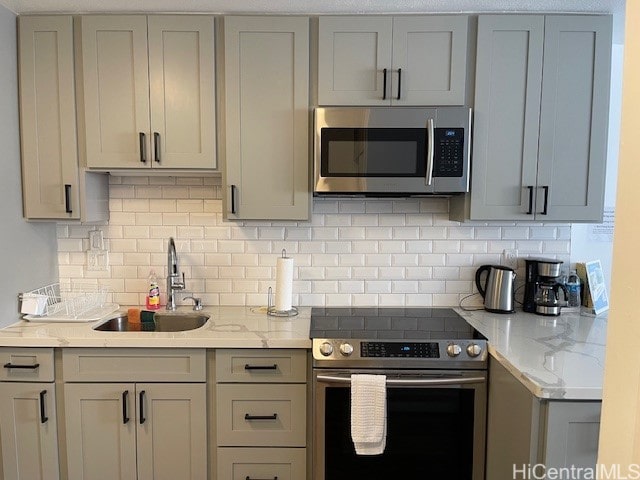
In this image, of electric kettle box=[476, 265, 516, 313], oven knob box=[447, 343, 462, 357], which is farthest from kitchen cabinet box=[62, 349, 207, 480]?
electric kettle box=[476, 265, 516, 313]

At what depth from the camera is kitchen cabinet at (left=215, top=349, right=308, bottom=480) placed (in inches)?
75.8

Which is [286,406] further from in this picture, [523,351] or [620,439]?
[620,439]

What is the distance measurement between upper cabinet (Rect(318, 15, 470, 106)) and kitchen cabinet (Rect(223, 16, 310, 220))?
0.44ft

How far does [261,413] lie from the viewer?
1943mm

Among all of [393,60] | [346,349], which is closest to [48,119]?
[393,60]

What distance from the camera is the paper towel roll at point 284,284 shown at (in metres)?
2.25

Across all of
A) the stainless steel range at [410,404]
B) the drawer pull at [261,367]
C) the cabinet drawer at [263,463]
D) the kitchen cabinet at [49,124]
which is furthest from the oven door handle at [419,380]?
the kitchen cabinet at [49,124]

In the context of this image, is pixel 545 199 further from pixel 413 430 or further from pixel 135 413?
pixel 135 413

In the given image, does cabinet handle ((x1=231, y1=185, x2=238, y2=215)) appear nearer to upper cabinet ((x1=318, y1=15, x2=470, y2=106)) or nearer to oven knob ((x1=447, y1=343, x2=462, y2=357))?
upper cabinet ((x1=318, y1=15, x2=470, y2=106))

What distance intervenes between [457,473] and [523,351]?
653 mm

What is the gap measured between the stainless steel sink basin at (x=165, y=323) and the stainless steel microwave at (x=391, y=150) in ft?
3.33

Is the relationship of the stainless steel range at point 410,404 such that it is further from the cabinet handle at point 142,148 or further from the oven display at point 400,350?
the cabinet handle at point 142,148

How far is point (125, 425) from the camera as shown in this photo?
1.95m

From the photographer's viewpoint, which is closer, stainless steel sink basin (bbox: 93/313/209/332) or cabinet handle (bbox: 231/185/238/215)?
cabinet handle (bbox: 231/185/238/215)
